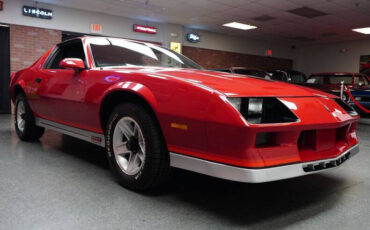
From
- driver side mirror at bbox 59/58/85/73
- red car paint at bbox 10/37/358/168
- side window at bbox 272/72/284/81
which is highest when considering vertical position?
side window at bbox 272/72/284/81

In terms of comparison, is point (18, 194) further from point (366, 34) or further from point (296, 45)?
point (296, 45)

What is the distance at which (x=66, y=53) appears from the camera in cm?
341

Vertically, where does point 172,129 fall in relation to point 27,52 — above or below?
below

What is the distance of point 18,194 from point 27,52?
7.77 meters

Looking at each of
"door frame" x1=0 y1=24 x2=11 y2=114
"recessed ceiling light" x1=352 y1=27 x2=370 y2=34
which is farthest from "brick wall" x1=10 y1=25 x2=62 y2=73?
"recessed ceiling light" x1=352 y1=27 x2=370 y2=34

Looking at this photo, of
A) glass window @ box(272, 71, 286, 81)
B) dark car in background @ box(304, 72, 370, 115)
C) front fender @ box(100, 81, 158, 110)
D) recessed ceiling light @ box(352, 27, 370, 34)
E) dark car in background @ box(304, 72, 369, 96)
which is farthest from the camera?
recessed ceiling light @ box(352, 27, 370, 34)

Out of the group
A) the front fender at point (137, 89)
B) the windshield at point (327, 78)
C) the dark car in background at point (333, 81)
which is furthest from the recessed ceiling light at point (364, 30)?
the front fender at point (137, 89)

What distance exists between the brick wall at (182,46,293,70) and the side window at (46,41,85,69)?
30.3 feet

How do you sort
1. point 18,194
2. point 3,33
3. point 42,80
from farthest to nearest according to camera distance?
1. point 3,33
2. point 42,80
3. point 18,194

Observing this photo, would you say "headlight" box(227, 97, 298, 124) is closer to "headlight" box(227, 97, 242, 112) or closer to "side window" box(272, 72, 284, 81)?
"headlight" box(227, 97, 242, 112)

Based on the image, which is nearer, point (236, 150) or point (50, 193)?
point (236, 150)

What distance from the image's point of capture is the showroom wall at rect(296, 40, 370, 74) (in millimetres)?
14883

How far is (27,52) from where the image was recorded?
8750 millimetres

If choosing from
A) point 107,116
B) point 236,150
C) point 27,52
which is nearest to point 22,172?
point 107,116
